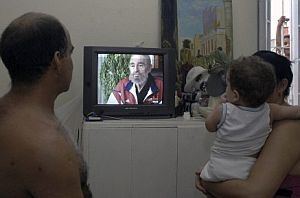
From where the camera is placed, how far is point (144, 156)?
2246mm

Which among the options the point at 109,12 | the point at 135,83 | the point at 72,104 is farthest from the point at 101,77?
the point at 109,12

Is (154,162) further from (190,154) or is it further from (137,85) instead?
(137,85)

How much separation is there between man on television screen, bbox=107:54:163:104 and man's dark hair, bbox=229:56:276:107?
3.18 feet

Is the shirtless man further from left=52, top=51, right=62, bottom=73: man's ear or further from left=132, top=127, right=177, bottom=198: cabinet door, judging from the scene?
left=132, top=127, right=177, bottom=198: cabinet door

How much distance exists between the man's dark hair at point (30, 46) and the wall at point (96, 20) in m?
1.88

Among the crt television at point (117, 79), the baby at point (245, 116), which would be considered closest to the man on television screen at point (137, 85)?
the crt television at point (117, 79)

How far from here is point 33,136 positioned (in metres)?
0.87

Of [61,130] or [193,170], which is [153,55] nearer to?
[193,170]

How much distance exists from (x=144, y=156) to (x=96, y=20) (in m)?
1.13

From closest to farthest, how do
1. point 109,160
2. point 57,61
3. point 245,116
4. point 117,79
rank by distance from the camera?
point 57,61 < point 245,116 < point 109,160 < point 117,79

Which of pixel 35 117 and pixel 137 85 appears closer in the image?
pixel 35 117

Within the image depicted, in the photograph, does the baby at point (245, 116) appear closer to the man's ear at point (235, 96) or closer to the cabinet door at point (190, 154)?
the man's ear at point (235, 96)

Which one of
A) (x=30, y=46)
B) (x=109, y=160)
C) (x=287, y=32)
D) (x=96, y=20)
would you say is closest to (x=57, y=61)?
(x=30, y=46)

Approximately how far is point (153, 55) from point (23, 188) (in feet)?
5.54
